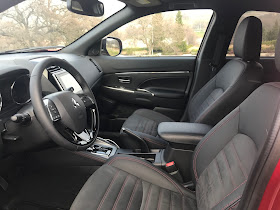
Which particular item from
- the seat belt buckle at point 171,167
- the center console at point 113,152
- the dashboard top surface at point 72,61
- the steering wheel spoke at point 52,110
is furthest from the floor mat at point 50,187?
the dashboard top surface at point 72,61

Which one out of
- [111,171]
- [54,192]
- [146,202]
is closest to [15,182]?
[54,192]

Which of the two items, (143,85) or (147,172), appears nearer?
(147,172)

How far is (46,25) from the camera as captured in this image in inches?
97.7

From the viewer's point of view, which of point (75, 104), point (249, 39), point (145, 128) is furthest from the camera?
point (145, 128)

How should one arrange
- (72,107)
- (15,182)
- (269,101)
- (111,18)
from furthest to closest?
(111,18) < (15,182) < (72,107) < (269,101)

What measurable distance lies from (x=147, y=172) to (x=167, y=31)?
4.98 feet

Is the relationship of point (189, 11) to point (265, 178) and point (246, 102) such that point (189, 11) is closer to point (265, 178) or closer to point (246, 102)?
point (246, 102)

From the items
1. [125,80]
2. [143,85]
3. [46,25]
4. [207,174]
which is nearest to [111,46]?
[125,80]

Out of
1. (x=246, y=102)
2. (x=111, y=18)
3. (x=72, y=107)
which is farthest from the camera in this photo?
(x=111, y=18)

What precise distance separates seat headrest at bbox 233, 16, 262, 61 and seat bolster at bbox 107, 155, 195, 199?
3.21 ft

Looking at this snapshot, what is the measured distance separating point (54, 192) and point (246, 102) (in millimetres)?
1348

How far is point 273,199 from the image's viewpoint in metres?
0.81

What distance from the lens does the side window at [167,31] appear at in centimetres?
259

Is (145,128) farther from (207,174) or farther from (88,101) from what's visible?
(207,174)
